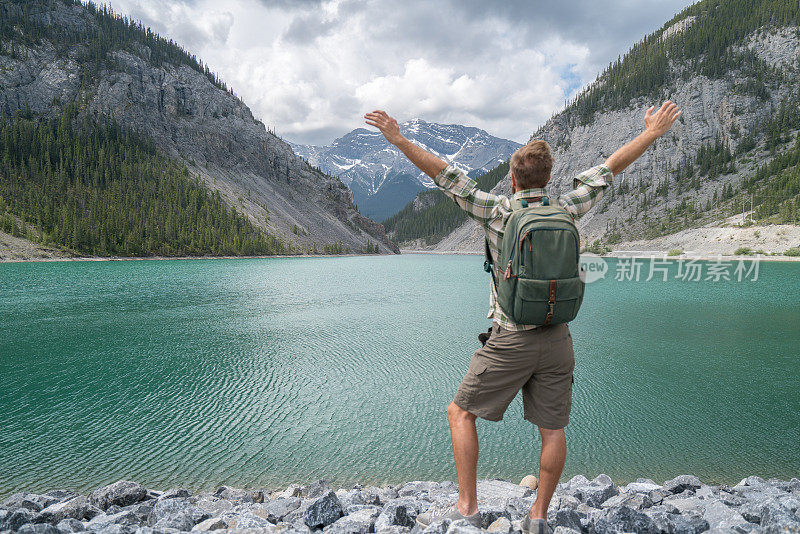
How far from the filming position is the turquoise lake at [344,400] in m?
7.17

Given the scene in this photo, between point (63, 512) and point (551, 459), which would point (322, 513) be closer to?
point (551, 459)

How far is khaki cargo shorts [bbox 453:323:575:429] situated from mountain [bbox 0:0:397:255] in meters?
108

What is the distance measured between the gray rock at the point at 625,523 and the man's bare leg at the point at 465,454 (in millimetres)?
1190

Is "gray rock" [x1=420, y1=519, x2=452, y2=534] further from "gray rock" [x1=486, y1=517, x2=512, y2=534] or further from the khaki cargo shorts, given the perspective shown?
the khaki cargo shorts

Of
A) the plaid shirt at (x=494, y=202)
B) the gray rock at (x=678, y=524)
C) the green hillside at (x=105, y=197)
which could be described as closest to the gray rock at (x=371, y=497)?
the gray rock at (x=678, y=524)

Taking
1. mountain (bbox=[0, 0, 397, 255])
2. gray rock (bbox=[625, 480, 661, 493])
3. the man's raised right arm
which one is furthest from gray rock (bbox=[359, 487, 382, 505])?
mountain (bbox=[0, 0, 397, 255])

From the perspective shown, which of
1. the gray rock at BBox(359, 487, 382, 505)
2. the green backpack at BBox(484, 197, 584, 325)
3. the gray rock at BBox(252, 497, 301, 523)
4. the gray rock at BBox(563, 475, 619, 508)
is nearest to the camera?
the green backpack at BBox(484, 197, 584, 325)

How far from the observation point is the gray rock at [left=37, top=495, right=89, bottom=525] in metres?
4.32

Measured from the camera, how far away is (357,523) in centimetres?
396

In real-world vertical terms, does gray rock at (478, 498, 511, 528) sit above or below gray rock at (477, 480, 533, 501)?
above

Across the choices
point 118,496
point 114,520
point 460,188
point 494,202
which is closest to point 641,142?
point 494,202

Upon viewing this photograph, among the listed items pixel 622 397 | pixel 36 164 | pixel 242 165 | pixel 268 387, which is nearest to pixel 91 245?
pixel 36 164

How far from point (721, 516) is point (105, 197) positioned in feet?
444

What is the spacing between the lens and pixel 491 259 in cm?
367
